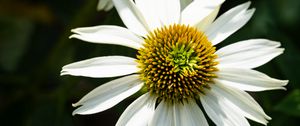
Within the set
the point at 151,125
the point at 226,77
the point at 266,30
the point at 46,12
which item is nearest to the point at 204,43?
the point at 226,77

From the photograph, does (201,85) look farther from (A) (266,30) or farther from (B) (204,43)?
(A) (266,30)

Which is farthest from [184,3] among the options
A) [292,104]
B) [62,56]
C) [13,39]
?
[13,39]

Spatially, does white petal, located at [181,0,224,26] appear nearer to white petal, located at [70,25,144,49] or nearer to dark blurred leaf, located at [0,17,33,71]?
white petal, located at [70,25,144,49]

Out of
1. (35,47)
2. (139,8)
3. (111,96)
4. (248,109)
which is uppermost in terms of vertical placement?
(35,47)

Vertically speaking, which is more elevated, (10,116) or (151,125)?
(10,116)

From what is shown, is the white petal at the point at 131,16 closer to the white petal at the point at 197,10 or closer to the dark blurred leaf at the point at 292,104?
the white petal at the point at 197,10

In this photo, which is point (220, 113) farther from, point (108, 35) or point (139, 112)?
point (108, 35)

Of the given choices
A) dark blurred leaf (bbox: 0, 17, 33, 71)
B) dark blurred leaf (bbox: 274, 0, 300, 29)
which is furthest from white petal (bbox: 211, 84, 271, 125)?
dark blurred leaf (bbox: 0, 17, 33, 71)

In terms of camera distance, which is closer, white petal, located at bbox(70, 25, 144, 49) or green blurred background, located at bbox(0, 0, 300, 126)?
white petal, located at bbox(70, 25, 144, 49)
